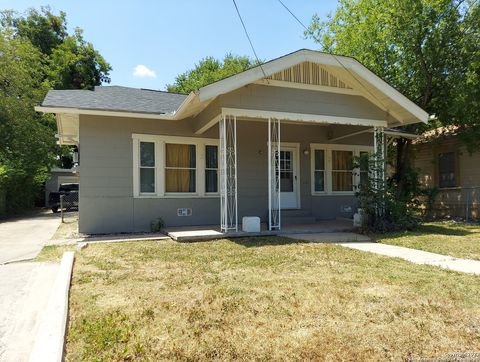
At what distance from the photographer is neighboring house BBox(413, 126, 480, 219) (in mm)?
13688

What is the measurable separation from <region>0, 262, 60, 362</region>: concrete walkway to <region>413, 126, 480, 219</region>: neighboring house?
40.9 feet

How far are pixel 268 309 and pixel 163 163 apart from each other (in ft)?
22.4

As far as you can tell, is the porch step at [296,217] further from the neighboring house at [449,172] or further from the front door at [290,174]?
the neighboring house at [449,172]

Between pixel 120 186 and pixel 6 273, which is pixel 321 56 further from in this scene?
pixel 6 273

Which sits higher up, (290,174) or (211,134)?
Result: (211,134)

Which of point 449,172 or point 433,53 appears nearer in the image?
point 433,53

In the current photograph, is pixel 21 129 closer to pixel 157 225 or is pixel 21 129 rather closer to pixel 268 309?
pixel 157 225

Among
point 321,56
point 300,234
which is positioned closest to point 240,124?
point 321,56

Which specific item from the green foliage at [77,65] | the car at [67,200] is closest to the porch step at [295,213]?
the car at [67,200]

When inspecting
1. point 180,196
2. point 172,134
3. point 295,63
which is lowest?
point 180,196

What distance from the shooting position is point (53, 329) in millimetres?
3035

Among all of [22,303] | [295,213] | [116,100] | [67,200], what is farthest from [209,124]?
[67,200]

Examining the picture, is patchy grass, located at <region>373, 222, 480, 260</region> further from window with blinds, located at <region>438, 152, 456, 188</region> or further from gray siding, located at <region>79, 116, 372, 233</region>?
window with blinds, located at <region>438, 152, 456, 188</region>

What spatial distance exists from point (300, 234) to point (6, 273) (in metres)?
5.88
